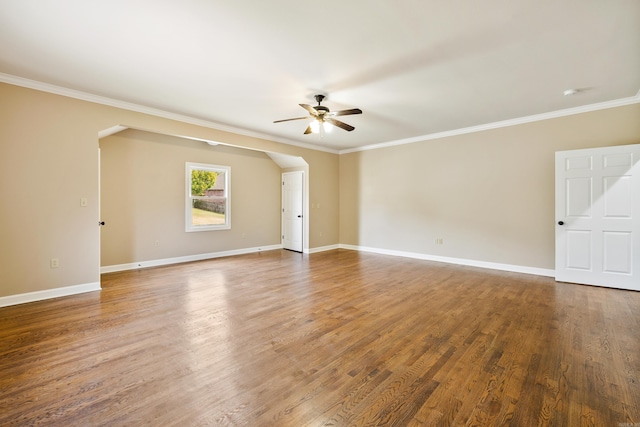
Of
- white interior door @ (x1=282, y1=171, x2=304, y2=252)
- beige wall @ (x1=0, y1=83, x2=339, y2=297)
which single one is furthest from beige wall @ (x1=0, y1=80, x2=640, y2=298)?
white interior door @ (x1=282, y1=171, x2=304, y2=252)

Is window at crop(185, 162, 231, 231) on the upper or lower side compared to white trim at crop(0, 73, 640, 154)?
lower

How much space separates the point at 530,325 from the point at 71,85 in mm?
6130

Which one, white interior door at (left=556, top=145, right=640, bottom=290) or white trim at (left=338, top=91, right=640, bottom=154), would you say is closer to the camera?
white interior door at (left=556, top=145, right=640, bottom=290)

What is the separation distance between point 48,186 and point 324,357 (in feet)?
13.7

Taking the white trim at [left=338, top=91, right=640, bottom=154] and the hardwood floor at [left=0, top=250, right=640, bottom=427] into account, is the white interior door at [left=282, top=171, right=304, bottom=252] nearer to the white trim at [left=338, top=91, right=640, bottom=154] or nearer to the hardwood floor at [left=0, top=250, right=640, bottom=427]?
the white trim at [left=338, top=91, right=640, bottom=154]

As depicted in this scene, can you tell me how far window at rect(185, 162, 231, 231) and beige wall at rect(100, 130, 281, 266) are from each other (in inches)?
4.7

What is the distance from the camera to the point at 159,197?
5527 mm

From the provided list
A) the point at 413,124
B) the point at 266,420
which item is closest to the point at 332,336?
the point at 266,420

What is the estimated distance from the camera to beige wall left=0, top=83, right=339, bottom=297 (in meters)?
3.39

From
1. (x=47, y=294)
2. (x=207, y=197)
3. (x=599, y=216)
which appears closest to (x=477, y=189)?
(x=599, y=216)

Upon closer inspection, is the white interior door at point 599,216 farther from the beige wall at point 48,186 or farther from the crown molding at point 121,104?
the beige wall at point 48,186

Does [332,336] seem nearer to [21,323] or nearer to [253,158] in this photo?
[21,323]

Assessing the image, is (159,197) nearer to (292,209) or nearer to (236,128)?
(236,128)

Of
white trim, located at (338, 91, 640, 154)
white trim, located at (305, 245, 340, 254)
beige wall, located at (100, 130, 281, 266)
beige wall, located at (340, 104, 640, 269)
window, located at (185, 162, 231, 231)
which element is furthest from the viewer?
white trim, located at (305, 245, 340, 254)
